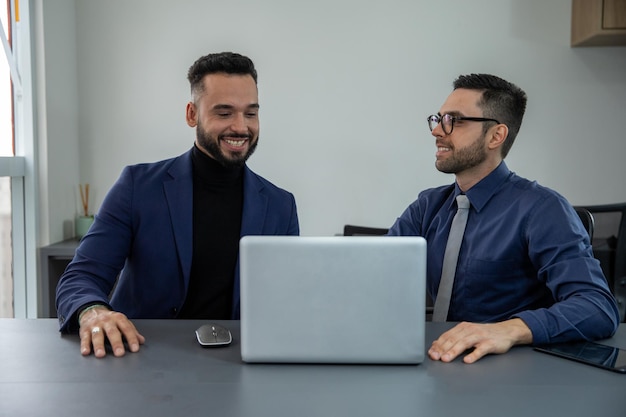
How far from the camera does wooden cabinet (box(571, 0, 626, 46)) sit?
2.98m

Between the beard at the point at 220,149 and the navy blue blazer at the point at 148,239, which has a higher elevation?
the beard at the point at 220,149

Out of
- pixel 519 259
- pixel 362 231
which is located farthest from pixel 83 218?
pixel 519 259

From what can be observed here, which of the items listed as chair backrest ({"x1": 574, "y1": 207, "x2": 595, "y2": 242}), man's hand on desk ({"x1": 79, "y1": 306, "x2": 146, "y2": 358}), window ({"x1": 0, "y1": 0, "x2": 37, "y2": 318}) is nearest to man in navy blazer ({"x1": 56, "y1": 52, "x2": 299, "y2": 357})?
man's hand on desk ({"x1": 79, "y1": 306, "x2": 146, "y2": 358})

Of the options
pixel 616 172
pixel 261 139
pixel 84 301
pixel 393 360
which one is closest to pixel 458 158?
pixel 393 360

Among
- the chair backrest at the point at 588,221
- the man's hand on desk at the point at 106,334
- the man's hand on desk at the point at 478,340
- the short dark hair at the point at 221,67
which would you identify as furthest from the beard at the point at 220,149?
the chair backrest at the point at 588,221

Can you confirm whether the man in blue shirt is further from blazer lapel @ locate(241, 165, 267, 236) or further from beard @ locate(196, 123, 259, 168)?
beard @ locate(196, 123, 259, 168)

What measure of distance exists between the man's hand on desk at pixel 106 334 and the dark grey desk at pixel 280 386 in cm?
2

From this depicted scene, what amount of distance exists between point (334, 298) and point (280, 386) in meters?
0.18

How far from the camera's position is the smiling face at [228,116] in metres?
1.84

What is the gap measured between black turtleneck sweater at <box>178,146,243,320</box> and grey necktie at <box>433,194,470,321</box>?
599 mm

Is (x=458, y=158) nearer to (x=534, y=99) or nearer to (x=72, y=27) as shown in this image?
(x=534, y=99)

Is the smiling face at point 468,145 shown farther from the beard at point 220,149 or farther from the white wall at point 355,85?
the white wall at point 355,85

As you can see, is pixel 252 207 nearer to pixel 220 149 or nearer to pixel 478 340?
pixel 220 149

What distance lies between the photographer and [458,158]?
193 cm
